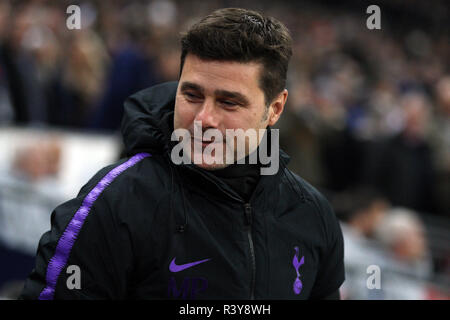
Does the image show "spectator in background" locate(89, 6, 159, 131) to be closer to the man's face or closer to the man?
the man

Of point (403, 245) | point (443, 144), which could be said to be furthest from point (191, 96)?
point (443, 144)

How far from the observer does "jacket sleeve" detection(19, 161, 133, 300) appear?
1794 mm

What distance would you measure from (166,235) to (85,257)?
240 mm

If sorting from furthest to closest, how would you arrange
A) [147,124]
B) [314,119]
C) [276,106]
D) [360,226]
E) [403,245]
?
[314,119] → [360,226] → [403,245] → [276,106] → [147,124]

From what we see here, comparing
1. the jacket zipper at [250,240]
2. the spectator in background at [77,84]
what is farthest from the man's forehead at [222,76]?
the spectator in background at [77,84]

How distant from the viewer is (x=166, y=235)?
189 centimetres

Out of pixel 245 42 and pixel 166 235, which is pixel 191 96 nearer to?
pixel 245 42

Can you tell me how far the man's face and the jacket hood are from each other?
0.06 metres

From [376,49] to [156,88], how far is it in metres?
14.5

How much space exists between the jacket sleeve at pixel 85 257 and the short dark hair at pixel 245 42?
548 mm

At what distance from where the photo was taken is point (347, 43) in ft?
48.4

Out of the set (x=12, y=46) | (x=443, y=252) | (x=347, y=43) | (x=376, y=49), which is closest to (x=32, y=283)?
(x=12, y=46)
